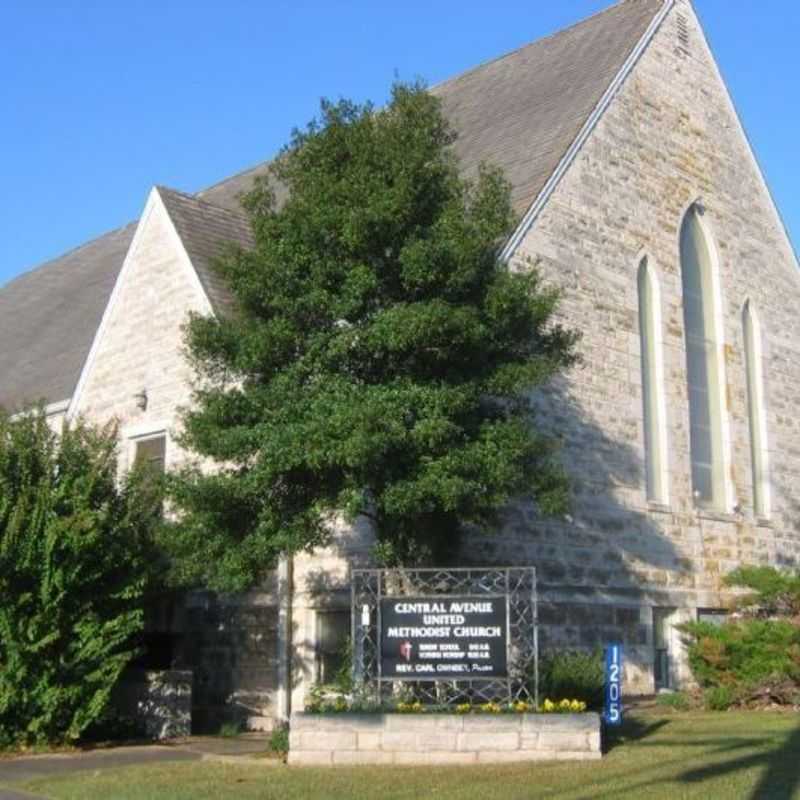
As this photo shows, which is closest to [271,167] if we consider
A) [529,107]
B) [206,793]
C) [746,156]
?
[206,793]

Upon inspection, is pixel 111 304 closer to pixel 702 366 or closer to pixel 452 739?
pixel 702 366

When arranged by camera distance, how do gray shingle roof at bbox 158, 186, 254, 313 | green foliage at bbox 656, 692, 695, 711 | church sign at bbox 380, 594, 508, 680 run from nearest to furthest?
1. church sign at bbox 380, 594, 508, 680
2. green foliage at bbox 656, 692, 695, 711
3. gray shingle roof at bbox 158, 186, 254, 313

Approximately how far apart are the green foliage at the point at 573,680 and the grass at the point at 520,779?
971 mm

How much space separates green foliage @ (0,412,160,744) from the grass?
2.54 metres

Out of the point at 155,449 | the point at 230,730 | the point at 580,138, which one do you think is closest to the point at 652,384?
the point at 580,138

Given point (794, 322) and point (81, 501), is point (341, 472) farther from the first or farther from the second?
point (794, 322)

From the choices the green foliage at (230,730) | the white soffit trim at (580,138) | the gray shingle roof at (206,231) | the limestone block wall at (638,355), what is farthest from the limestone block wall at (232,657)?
the white soffit trim at (580,138)

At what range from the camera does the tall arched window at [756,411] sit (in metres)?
25.7

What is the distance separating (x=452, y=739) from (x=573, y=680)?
9.65 ft

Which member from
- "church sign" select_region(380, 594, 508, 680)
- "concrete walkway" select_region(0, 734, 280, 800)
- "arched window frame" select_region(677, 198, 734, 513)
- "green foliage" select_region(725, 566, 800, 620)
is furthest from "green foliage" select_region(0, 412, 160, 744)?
"arched window frame" select_region(677, 198, 734, 513)

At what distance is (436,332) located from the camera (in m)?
15.0

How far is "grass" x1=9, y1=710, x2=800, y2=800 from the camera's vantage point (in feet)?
39.1

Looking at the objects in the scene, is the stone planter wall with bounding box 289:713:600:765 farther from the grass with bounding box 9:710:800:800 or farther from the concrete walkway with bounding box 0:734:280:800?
the concrete walkway with bounding box 0:734:280:800

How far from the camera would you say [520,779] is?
1272 cm
